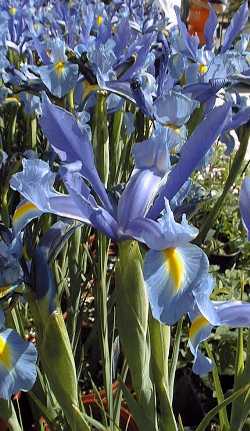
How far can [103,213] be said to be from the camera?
0.71 m

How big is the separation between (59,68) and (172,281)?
2.82 feet

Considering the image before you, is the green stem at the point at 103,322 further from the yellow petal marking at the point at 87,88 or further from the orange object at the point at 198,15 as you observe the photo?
the orange object at the point at 198,15

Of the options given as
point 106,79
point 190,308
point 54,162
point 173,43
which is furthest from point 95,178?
point 173,43

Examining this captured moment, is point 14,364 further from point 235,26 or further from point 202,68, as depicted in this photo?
point 235,26

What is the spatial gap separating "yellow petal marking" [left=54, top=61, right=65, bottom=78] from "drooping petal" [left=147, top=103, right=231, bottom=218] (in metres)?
0.67

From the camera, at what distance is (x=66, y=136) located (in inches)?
27.9

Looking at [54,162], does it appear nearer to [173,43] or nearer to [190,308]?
[173,43]

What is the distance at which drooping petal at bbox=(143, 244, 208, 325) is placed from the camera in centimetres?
61

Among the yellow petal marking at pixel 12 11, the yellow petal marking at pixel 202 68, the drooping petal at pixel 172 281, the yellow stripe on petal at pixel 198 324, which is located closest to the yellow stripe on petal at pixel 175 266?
the drooping petal at pixel 172 281

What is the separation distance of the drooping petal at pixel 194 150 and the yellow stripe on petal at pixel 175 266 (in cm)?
10

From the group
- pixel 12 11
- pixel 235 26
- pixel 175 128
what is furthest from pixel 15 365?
pixel 12 11

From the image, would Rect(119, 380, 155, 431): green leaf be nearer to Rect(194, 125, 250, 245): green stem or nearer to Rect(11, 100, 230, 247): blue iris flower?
Rect(11, 100, 230, 247): blue iris flower

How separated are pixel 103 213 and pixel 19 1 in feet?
9.82

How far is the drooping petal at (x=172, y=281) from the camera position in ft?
1.99
